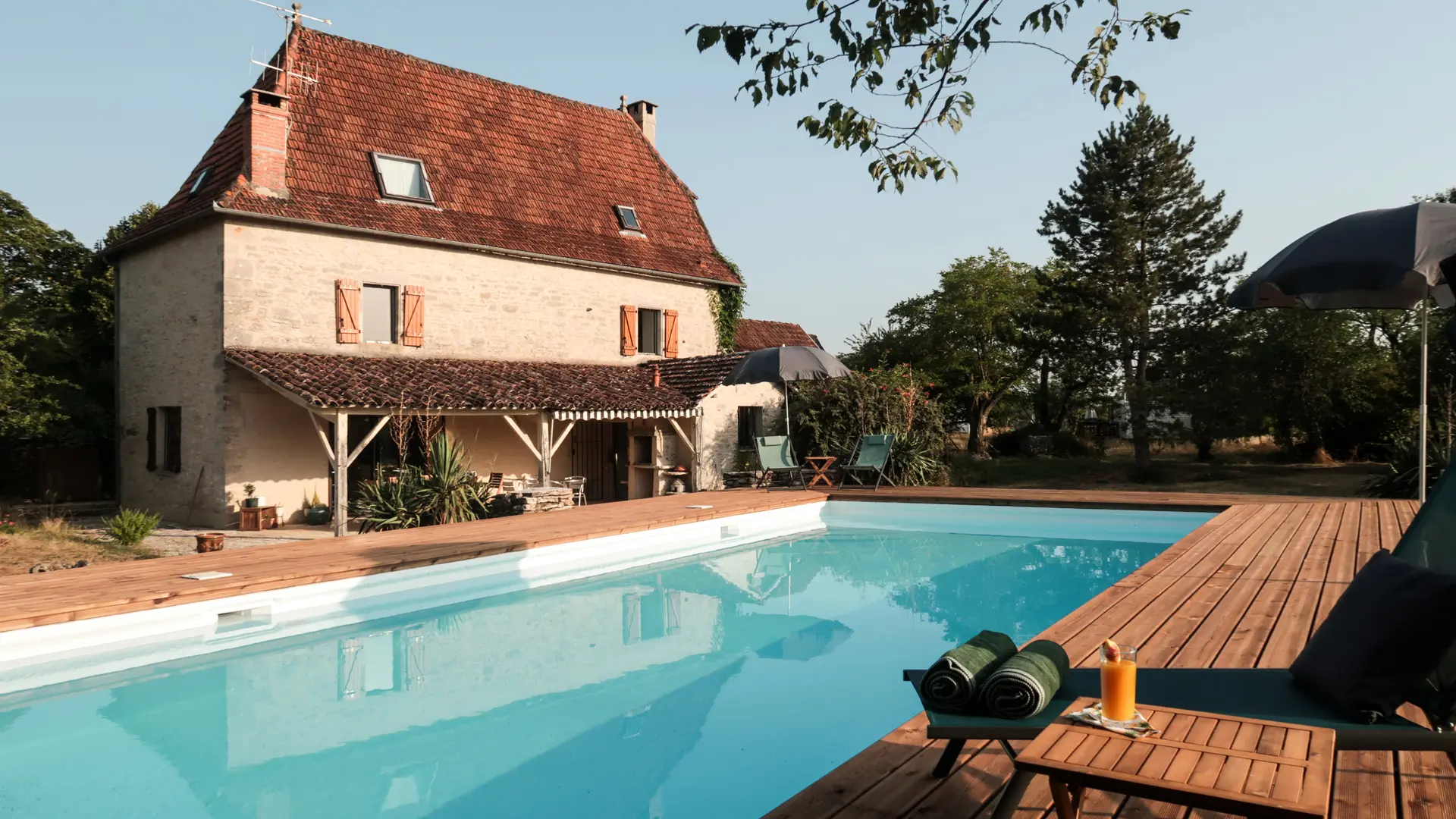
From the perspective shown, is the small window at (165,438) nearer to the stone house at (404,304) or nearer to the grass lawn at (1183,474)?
the stone house at (404,304)

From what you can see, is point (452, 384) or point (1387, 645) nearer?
point (1387, 645)

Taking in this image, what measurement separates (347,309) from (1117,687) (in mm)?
12889

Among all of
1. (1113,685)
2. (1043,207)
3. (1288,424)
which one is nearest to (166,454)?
(1113,685)

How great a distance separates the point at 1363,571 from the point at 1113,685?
4.53ft

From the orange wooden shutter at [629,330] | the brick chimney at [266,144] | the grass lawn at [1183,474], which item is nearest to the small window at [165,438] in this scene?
the brick chimney at [266,144]

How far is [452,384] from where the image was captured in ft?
40.9

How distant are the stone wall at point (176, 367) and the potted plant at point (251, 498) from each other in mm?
274

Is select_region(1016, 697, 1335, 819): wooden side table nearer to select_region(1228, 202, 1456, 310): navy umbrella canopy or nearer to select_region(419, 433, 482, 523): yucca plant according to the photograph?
select_region(1228, 202, 1456, 310): navy umbrella canopy

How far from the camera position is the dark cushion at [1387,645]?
8.16 feet

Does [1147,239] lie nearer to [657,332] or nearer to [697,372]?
[657,332]

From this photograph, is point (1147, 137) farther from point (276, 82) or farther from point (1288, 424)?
point (276, 82)

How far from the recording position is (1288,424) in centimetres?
2209

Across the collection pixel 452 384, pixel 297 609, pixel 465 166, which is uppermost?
pixel 465 166

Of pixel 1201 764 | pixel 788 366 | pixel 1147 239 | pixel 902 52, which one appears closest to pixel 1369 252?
pixel 902 52
